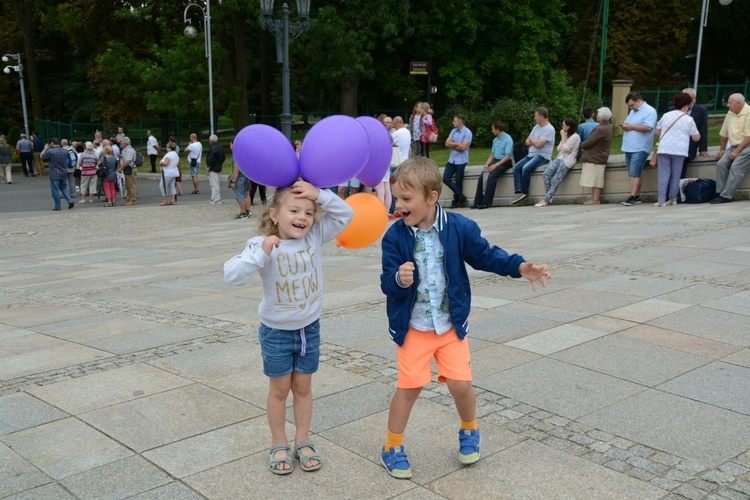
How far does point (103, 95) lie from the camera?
48438mm

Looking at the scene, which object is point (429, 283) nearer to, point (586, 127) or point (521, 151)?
point (586, 127)

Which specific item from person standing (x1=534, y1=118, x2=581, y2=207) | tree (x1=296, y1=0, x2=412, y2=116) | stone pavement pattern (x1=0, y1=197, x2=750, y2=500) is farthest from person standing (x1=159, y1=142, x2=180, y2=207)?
tree (x1=296, y1=0, x2=412, y2=116)

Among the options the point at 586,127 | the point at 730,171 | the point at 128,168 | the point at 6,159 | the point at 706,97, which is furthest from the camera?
the point at 706,97

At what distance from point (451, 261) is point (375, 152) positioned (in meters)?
0.70

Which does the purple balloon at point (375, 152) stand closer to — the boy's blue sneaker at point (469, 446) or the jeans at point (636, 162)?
the boy's blue sneaker at point (469, 446)

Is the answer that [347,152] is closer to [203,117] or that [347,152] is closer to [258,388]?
[258,388]

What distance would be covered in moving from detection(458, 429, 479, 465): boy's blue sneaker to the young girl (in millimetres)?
713

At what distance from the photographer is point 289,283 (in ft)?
11.6

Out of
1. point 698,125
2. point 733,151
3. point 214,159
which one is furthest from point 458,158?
point 214,159

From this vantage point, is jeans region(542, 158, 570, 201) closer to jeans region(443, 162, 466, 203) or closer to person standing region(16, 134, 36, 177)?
jeans region(443, 162, 466, 203)

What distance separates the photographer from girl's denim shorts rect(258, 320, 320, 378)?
3562 mm

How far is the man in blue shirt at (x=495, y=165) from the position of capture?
1502cm

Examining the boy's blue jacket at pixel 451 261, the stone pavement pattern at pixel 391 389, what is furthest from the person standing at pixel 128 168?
the boy's blue jacket at pixel 451 261

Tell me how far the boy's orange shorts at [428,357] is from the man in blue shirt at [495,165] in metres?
11.7
